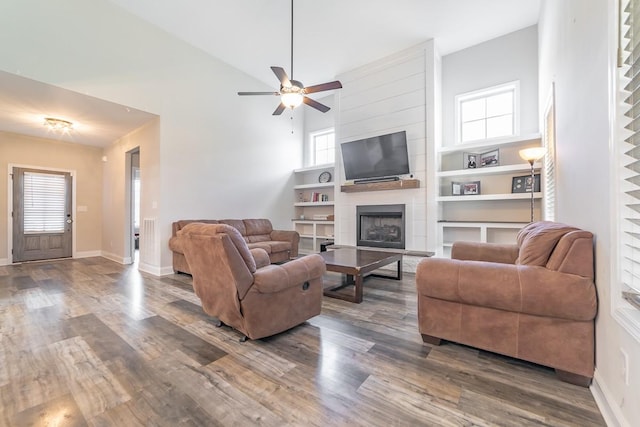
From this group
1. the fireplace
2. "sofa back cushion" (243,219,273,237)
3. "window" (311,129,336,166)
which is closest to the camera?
the fireplace

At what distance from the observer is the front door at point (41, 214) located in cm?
561

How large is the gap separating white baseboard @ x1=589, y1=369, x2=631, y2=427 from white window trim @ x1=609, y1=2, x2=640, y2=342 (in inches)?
16.1

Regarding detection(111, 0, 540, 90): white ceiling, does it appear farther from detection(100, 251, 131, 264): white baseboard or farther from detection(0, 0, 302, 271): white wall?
detection(100, 251, 131, 264): white baseboard

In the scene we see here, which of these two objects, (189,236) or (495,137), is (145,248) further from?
(495,137)

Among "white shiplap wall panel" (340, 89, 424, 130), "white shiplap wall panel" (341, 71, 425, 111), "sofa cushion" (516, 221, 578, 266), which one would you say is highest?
"white shiplap wall panel" (341, 71, 425, 111)

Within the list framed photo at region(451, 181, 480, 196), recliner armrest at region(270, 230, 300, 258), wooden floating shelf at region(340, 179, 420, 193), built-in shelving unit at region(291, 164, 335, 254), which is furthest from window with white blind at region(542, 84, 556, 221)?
recliner armrest at region(270, 230, 300, 258)

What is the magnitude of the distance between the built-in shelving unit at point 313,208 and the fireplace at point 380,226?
91cm

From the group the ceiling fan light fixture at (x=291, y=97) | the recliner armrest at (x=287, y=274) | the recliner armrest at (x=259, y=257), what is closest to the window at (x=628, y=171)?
the recliner armrest at (x=287, y=274)

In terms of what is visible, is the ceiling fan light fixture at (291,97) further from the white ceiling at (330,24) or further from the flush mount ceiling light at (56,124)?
the flush mount ceiling light at (56,124)

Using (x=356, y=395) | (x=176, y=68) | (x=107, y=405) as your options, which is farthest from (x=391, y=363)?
(x=176, y=68)

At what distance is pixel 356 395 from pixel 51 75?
4912mm

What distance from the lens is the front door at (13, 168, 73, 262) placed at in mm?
5609

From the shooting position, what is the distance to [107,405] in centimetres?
142

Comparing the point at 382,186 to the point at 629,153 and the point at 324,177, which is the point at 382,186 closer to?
the point at 324,177
